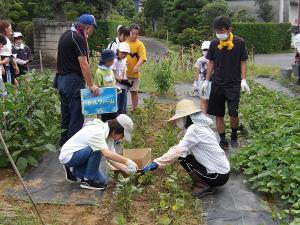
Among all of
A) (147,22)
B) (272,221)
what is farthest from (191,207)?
(147,22)

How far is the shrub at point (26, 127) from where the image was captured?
5000mm

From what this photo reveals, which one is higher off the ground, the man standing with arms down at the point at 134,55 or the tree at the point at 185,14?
the tree at the point at 185,14

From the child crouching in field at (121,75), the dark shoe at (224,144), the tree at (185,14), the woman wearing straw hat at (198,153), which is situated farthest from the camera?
the tree at (185,14)

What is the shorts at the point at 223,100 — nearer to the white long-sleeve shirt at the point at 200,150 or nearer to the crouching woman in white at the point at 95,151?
the white long-sleeve shirt at the point at 200,150

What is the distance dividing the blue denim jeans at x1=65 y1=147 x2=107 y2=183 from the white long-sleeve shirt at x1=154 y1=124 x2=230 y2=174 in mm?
569

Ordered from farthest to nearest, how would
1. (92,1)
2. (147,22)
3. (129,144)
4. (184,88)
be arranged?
(147,22), (92,1), (184,88), (129,144)

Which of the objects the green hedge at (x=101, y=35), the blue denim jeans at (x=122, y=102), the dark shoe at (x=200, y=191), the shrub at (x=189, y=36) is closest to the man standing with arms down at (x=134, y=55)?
the blue denim jeans at (x=122, y=102)

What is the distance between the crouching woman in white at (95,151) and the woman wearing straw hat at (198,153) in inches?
14.6

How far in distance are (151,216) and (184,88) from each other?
8.09 m

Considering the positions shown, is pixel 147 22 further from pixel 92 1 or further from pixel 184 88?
pixel 184 88

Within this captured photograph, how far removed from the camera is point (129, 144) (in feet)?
18.9

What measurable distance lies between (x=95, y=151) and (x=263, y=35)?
24644 millimetres

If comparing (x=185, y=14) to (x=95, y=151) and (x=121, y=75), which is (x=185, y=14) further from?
(x=95, y=151)

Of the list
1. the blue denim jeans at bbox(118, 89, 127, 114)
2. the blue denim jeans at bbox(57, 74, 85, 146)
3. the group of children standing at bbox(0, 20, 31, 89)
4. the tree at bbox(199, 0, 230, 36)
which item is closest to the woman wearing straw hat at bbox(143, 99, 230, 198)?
the blue denim jeans at bbox(57, 74, 85, 146)
